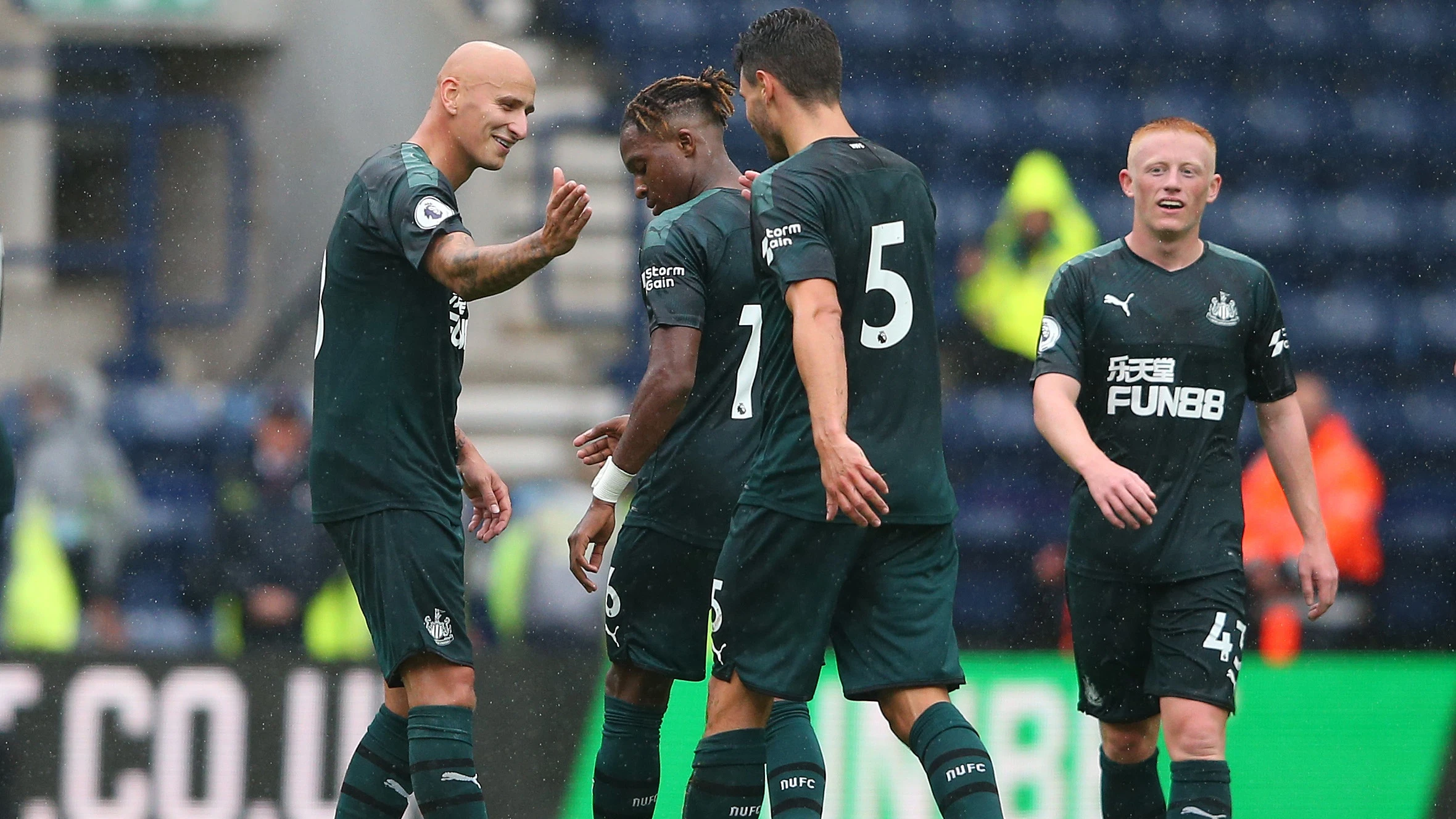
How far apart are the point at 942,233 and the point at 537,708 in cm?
399

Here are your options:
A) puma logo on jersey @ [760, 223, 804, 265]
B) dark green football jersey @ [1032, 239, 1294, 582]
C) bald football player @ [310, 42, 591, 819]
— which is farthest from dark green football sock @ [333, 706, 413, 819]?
dark green football jersey @ [1032, 239, 1294, 582]

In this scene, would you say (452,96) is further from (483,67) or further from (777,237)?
(777,237)

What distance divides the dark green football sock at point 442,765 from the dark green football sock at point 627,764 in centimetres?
66

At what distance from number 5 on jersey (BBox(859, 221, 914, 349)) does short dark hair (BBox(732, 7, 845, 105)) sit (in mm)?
313

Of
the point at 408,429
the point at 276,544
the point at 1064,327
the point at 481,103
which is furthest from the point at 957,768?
the point at 276,544

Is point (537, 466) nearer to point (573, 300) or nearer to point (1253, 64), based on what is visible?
point (573, 300)

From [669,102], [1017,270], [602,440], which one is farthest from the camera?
[1017,270]

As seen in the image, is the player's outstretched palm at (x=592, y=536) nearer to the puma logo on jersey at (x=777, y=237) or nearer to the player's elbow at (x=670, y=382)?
the player's elbow at (x=670, y=382)

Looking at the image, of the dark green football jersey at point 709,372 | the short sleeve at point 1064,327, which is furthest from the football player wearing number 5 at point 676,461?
the short sleeve at point 1064,327

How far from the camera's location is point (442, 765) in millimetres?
3707

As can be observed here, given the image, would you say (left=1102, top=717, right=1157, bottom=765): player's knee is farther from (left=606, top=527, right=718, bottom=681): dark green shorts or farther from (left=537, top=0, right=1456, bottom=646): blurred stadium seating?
(left=537, top=0, right=1456, bottom=646): blurred stadium seating

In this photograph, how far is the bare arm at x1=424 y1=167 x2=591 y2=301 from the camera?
11.0 feet

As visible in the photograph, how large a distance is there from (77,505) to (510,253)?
16.8ft

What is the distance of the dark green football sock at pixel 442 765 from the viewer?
371 centimetres
